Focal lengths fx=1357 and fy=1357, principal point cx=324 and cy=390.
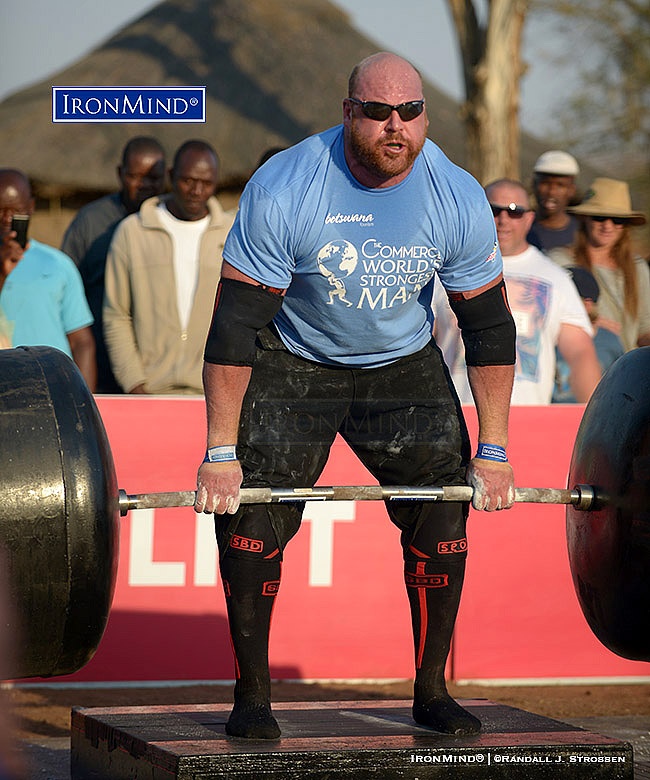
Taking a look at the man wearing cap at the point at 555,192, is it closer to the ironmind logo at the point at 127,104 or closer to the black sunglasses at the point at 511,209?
the black sunglasses at the point at 511,209

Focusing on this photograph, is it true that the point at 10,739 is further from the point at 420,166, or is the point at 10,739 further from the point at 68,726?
the point at 420,166

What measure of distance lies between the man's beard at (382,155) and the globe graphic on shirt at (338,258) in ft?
0.70

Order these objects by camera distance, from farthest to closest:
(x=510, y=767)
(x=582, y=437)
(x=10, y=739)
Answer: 1. (x=10, y=739)
2. (x=582, y=437)
3. (x=510, y=767)

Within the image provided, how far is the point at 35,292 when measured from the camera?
5379mm

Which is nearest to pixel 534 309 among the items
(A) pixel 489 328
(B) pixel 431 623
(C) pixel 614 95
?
(A) pixel 489 328

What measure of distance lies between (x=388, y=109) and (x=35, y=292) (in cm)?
226

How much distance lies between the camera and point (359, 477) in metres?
5.44

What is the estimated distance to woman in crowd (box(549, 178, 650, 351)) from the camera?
6004 millimetres

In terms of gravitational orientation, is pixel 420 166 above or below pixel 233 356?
above

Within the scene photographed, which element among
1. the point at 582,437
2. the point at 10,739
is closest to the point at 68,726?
the point at 10,739

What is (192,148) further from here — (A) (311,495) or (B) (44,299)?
Result: (A) (311,495)

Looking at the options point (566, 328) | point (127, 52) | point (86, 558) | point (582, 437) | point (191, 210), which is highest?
point (127, 52)

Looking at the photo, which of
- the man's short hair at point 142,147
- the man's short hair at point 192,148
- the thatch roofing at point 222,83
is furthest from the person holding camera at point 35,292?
the man's short hair at point 192,148

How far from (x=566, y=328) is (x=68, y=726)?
2.51 metres
